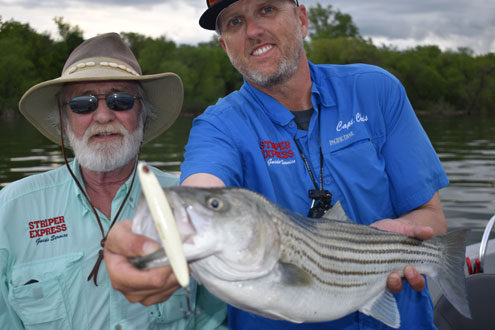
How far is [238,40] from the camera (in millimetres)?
3293

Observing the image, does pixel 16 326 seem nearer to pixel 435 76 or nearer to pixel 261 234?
pixel 261 234

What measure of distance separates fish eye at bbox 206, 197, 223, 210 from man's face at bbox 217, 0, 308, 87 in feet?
4.97

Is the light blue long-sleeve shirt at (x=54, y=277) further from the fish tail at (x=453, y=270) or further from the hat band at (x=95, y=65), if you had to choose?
the fish tail at (x=453, y=270)

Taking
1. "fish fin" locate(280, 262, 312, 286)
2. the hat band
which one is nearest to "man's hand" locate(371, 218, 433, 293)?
"fish fin" locate(280, 262, 312, 286)

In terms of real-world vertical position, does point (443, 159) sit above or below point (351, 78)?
below

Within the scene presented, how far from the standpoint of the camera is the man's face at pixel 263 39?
3230 mm

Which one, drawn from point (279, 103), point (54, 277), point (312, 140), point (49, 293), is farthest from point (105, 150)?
point (312, 140)

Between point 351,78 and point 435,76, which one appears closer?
point 351,78

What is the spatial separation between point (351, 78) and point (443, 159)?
77.6 feet

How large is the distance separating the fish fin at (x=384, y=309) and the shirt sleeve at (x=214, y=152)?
3.38 feet

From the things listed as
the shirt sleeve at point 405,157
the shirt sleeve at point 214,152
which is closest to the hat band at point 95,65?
the shirt sleeve at point 214,152

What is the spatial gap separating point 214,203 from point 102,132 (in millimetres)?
2040

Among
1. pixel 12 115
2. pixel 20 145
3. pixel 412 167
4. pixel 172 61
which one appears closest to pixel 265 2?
pixel 412 167

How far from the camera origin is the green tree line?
2520 inches
